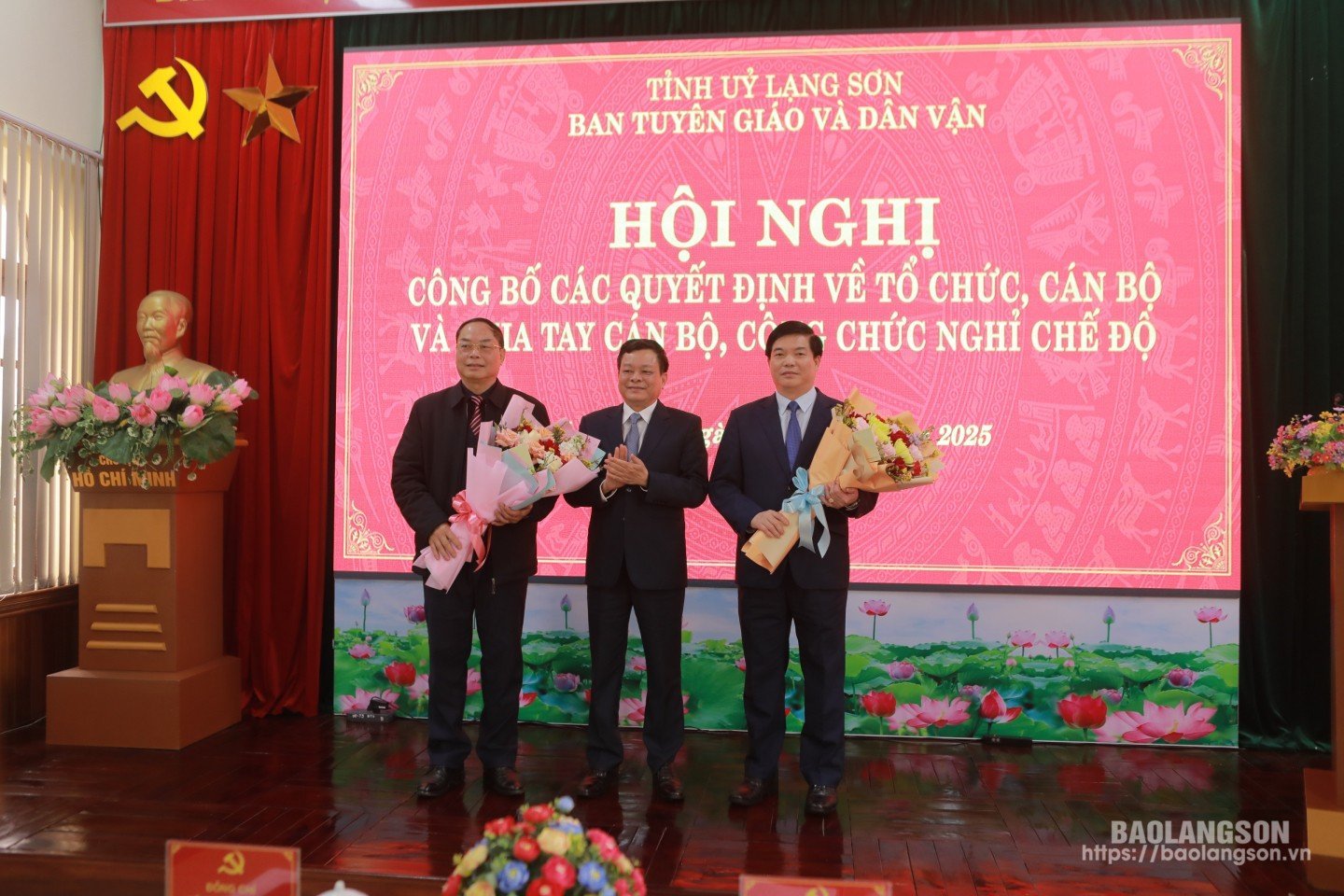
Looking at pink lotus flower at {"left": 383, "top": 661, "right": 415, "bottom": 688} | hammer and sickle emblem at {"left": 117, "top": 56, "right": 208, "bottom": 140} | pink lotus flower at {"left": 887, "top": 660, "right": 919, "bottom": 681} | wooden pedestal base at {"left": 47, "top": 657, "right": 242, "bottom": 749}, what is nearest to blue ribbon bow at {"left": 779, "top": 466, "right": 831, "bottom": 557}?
pink lotus flower at {"left": 887, "top": 660, "right": 919, "bottom": 681}

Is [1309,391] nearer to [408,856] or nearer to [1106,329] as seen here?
[1106,329]

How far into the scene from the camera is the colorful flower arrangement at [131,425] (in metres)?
3.73

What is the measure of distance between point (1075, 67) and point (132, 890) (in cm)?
420

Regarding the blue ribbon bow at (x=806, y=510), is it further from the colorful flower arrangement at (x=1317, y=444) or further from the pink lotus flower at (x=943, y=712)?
the pink lotus flower at (x=943, y=712)

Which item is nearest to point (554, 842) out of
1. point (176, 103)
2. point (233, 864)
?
point (233, 864)

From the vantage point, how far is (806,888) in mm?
1596

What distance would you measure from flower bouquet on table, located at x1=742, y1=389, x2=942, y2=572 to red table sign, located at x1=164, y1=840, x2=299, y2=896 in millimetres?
1642

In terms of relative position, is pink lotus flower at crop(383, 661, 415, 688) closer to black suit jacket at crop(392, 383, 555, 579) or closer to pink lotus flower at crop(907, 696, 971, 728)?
black suit jacket at crop(392, 383, 555, 579)

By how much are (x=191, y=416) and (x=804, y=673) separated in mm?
2386

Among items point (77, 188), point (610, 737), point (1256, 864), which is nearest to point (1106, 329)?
point (1256, 864)

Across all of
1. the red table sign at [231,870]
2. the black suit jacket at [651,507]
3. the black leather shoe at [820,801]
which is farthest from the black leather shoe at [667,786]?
the red table sign at [231,870]

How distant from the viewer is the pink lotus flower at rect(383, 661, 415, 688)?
426 centimetres

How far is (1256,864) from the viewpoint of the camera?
2725mm

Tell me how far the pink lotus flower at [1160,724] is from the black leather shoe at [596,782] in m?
1.99
